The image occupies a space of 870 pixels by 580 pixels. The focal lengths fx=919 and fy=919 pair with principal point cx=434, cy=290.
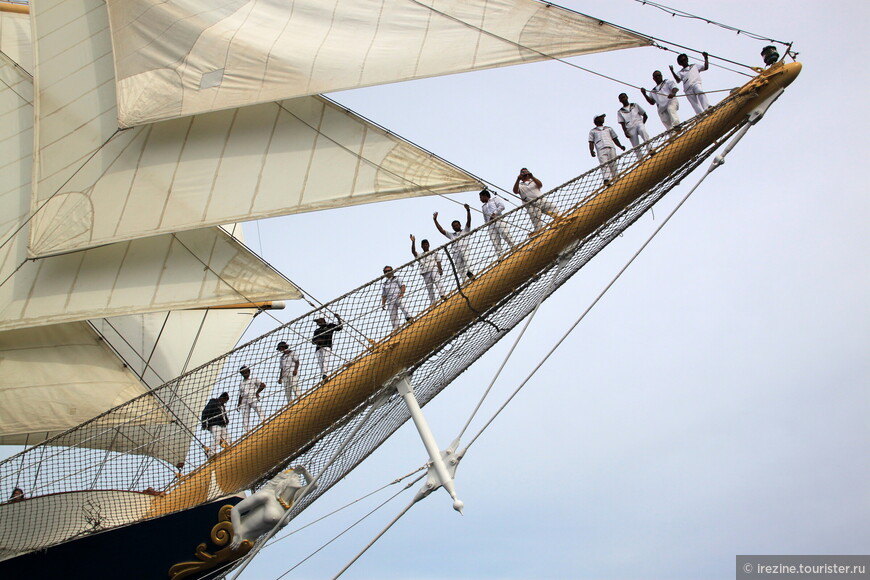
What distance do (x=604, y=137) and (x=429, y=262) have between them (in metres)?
2.63

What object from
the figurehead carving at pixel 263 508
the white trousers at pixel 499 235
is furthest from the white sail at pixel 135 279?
the white trousers at pixel 499 235

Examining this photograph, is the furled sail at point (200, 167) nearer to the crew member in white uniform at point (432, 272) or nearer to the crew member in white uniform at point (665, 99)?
the crew member in white uniform at point (432, 272)

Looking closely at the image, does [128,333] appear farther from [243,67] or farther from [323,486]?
[323,486]

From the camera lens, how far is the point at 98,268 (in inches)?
588

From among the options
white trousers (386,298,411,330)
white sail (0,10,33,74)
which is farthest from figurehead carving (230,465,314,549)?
white sail (0,10,33,74)

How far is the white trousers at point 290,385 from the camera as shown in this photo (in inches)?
463

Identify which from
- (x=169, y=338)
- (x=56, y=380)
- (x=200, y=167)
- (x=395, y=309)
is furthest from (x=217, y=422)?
(x=169, y=338)

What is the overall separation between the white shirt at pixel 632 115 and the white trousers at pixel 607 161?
1.24ft

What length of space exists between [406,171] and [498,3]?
2.64 meters

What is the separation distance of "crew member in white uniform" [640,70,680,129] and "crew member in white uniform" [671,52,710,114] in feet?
0.55

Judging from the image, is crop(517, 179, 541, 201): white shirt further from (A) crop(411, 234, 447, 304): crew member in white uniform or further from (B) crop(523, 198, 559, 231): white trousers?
(A) crop(411, 234, 447, 304): crew member in white uniform

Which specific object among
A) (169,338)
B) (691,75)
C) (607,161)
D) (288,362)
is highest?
(169,338)

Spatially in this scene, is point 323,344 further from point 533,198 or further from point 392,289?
point 533,198

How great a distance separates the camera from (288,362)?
1186cm
